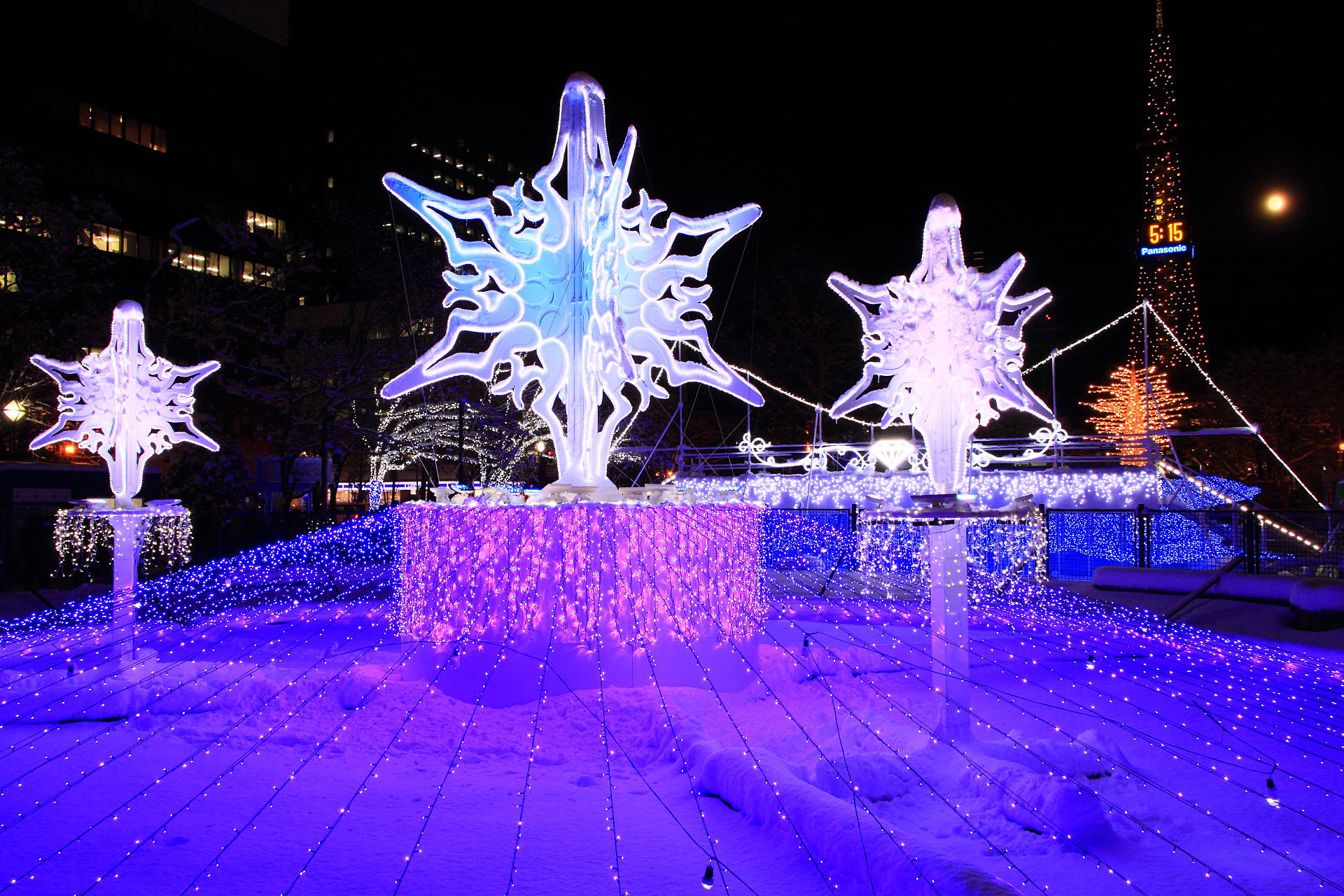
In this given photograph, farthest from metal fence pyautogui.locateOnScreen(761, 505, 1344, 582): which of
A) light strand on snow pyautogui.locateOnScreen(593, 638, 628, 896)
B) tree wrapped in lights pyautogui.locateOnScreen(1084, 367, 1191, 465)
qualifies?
tree wrapped in lights pyautogui.locateOnScreen(1084, 367, 1191, 465)

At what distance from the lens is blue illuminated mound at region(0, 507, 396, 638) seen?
9570 mm

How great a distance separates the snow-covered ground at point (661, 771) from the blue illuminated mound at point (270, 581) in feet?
6.41

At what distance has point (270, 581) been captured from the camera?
43.8 ft

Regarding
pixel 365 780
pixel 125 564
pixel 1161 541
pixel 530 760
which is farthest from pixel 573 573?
pixel 1161 541

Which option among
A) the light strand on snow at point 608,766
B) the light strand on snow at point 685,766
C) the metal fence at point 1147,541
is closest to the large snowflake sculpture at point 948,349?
the light strand on snow at point 685,766

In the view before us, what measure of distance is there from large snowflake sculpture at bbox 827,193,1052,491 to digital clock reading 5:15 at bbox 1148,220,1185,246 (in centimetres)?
3526

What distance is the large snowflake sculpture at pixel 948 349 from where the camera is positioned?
5.92m

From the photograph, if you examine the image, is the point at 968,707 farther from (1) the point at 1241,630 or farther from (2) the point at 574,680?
(1) the point at 1241,630

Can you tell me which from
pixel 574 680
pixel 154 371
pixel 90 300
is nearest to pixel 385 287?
pixel 90 300

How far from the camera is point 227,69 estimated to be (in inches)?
1843

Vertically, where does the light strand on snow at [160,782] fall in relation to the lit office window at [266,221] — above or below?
below

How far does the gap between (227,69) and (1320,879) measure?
5567 cm

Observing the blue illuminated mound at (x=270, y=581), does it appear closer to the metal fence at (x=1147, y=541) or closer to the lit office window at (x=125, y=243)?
the metal fence at (x=1147, y=541)

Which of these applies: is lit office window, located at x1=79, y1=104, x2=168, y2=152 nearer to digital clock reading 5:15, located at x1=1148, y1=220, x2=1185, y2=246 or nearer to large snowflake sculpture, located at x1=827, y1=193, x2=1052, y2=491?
large snowflake sculpture, located at x1=827, y1=193, x2=1052, y2=491
